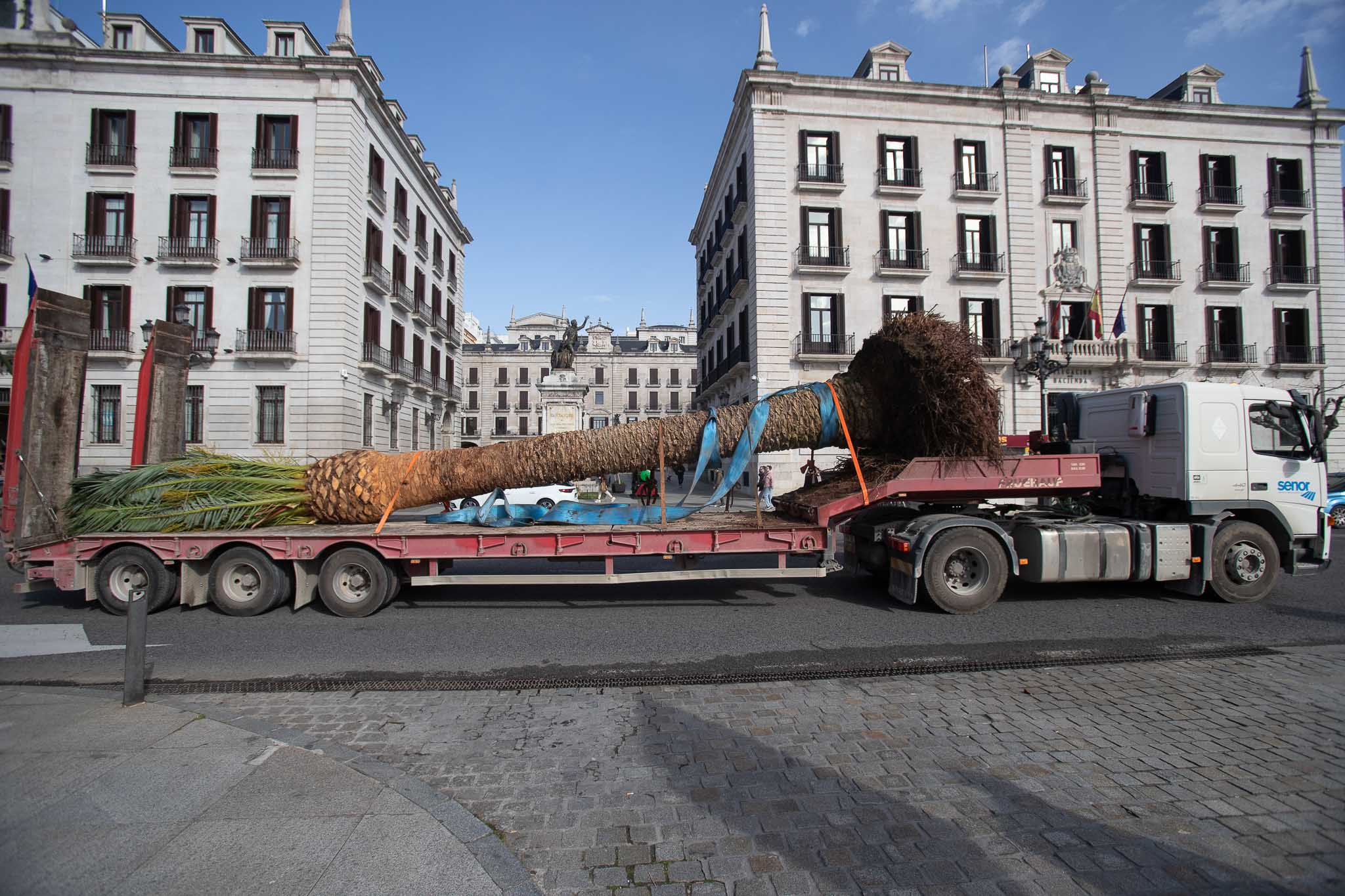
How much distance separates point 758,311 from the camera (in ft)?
87.7

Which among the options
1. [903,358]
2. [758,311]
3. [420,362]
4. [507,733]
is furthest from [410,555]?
[420,362]

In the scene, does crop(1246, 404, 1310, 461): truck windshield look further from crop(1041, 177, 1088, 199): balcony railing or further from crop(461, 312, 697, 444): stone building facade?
crop(461, 312, 697, 444): stone building facade

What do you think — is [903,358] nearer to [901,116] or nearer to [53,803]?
[53,803]

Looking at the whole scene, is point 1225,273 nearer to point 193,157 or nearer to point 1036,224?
point 1036,224

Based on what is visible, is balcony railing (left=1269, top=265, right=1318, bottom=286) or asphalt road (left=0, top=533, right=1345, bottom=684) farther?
balcony railing (left=1269, top=265, right=1318, bottom=286)

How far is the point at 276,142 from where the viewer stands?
2684 cm

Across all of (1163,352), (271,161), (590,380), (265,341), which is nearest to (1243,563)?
(1163,352)

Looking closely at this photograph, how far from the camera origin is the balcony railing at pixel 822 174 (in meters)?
26.7

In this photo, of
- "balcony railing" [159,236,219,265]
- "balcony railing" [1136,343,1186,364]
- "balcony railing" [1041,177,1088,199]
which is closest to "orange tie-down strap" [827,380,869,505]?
"balcony railing" [1041,177,1088,199]

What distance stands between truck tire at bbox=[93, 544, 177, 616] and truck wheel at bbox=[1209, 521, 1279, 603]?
13.0 m

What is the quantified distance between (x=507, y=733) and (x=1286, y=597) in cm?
1011

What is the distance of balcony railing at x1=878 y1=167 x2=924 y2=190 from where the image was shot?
89.2 feet

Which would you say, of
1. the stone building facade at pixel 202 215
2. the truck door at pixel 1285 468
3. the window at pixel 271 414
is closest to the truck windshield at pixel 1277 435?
the truck door at pixel 1285 468

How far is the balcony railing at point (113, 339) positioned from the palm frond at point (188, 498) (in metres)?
24.6
